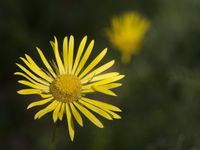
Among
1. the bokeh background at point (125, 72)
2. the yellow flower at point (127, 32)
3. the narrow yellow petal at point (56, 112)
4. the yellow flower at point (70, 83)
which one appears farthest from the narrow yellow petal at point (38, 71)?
the yellow flower at point (127, 32)

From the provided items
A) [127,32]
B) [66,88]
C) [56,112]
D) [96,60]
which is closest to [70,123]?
[56,112]

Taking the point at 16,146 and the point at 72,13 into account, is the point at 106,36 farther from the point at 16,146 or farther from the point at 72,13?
the point at 16,146

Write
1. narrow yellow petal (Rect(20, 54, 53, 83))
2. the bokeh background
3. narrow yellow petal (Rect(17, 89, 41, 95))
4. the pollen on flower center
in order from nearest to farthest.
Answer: narrow yellow petal (Rect(17, 89, 41, 95))
narrow yellow petal (Rect(20, 54, 53, 83))
the pollen on flower center
the bokeh background

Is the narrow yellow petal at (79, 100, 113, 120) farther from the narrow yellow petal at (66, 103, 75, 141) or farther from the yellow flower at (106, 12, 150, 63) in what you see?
the yellow flower at (106, 12, 150, 63)

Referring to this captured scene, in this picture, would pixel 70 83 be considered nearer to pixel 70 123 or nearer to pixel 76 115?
pixel 76 115

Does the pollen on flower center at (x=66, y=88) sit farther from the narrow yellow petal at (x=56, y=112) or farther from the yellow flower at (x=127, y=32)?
the yellow flower at (x=127, y=32)

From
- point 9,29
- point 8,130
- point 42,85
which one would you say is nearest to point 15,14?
point 9,29

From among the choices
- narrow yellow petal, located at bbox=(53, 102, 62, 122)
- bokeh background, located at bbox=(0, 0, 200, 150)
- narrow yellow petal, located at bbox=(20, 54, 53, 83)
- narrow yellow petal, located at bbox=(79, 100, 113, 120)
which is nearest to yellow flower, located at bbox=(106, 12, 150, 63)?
bokeh background, located at bbox=(0, 0, 200, 150)
